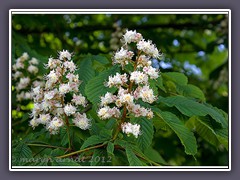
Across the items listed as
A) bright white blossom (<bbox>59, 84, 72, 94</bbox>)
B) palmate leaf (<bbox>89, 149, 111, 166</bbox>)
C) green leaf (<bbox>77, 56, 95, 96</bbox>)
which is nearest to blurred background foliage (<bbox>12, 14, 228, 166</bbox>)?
green leaf (<bbox>77, 56, 95, 96</bbox>)

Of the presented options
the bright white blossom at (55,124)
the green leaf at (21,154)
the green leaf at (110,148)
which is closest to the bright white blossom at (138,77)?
the green leaf at (110,148)

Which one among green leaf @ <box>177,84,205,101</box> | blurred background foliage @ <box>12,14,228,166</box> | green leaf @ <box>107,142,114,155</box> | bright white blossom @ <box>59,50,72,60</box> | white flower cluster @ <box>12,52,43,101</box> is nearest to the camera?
green leaf @ <box>107,142,114,155</box>

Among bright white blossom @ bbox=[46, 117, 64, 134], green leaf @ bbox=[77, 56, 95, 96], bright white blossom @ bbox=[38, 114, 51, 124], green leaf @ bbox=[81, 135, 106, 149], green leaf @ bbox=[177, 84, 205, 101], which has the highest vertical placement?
green leaf @ bbox=[77, 56, 95, 96]

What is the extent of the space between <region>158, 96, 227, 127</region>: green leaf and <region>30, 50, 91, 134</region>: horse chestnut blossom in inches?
13.2

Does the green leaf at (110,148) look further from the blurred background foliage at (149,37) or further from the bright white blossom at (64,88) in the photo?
the blurred background foliage at (149,37)

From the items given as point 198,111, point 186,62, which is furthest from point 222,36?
point 198,111

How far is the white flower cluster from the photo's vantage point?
246 centimetres

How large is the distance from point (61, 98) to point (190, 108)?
1.67 ft

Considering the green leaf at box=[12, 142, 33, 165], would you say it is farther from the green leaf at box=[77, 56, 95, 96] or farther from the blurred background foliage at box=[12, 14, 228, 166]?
the blurred background foliage at box=[12, 14, 228, 166]

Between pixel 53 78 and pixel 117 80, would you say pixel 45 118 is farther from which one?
pixel 117 80

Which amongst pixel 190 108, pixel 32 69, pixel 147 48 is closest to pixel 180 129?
pixel 190 108

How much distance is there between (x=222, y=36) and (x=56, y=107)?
2275 millimetres

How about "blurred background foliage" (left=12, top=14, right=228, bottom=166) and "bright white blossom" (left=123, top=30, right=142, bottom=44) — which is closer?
→ "bright white blossom" (left=123, top=30, right=142, bottom=44)
